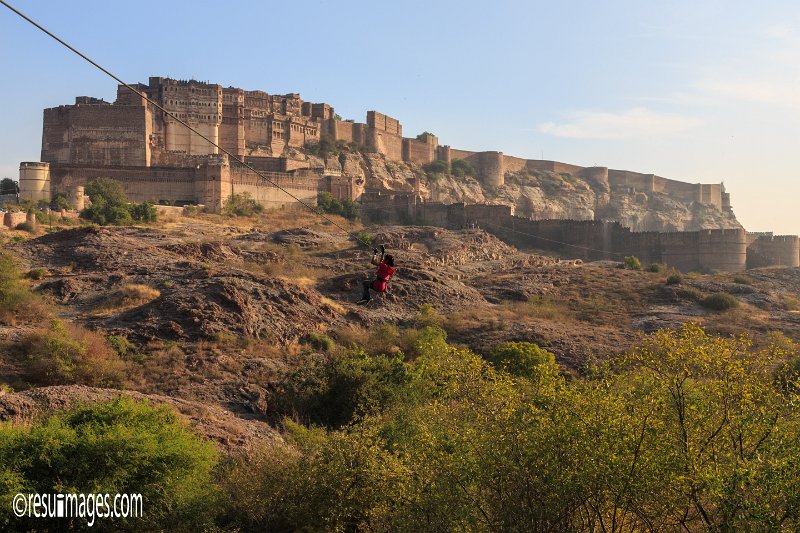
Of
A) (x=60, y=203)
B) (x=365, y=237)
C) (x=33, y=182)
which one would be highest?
(x=33, y=182)

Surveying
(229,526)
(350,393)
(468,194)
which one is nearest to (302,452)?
(229,526)

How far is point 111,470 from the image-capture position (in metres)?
12.4

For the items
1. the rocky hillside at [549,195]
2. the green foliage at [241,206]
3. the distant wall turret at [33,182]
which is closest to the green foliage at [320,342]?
the green foliage at [241,206]

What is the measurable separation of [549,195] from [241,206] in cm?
3335

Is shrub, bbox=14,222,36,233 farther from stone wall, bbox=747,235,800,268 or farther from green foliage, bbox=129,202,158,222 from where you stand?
stone wall, bbox=747,235,800,268

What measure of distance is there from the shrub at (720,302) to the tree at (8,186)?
31.7 meters

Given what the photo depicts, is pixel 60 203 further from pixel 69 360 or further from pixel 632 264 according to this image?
pixel 632 264

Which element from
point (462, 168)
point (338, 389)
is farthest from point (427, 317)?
point (462, 168)

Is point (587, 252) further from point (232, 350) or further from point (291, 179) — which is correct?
point (232, 350)

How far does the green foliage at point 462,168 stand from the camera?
215 ft

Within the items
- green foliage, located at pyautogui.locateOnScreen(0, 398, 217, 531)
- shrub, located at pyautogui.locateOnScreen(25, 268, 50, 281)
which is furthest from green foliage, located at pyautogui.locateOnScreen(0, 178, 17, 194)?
green foliage, located at pyautogui.locateOnScreen(0, 398, 217, 531)

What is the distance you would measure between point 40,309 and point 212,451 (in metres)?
10.9

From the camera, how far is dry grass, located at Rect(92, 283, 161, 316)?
23.9 m

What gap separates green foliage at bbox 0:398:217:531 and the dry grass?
35.2 ft
